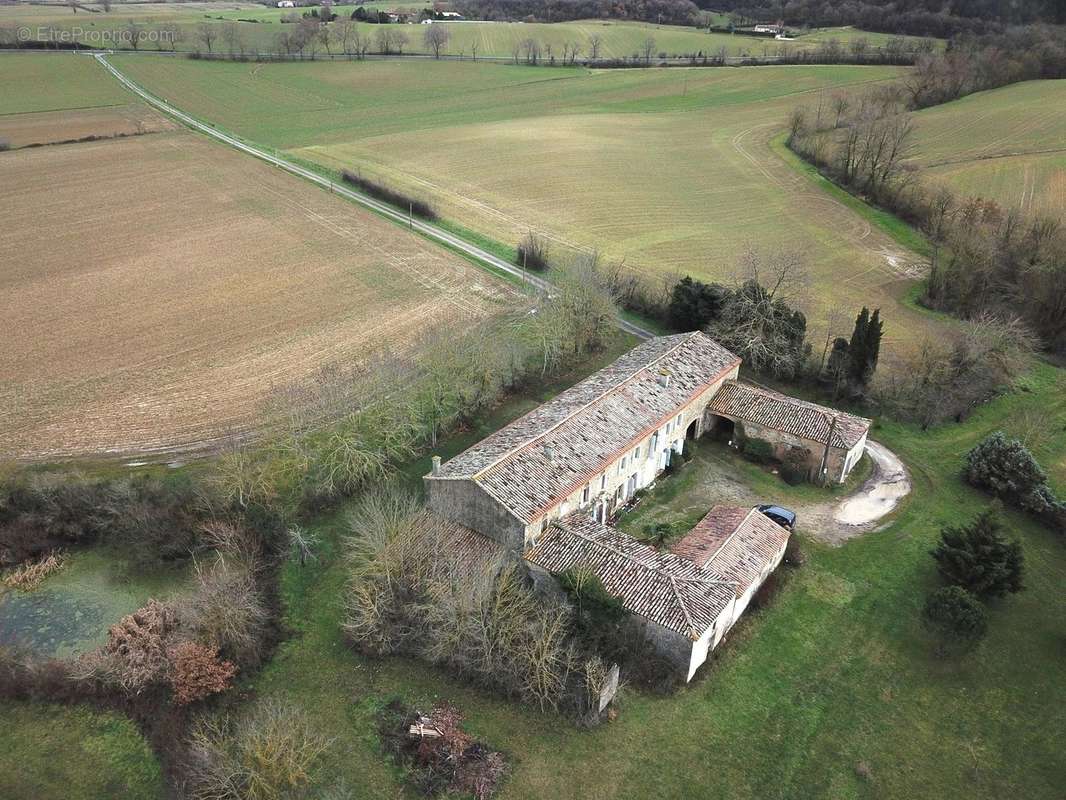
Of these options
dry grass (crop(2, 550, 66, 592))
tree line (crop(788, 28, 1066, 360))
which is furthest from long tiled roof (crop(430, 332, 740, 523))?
dry grass (crop(2, 550, 66, 592))

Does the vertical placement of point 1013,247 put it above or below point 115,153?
above

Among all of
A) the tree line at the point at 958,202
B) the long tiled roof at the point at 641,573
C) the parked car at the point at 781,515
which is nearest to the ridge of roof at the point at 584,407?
the long tiled roof at the point at 641,573

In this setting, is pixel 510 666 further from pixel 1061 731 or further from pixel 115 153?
pixel 115 153

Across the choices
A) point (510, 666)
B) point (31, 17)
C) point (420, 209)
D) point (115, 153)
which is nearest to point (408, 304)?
point (420, 209)

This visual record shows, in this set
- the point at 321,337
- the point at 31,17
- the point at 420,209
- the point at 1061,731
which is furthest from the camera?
the point at 31,17

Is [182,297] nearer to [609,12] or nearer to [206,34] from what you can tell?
[206,34]

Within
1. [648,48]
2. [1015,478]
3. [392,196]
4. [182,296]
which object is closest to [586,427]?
[1015,478]

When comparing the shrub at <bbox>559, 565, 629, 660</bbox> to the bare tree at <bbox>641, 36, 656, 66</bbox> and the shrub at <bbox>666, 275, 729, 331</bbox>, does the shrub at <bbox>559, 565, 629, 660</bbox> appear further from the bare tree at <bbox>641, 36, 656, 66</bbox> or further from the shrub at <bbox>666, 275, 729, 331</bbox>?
the bare tree at <bbox>641, 36, 656, 66</bbox>
